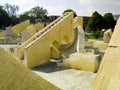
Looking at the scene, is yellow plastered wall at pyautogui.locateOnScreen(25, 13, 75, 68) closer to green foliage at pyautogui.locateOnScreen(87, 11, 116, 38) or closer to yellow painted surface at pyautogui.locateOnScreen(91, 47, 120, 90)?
yellow painted surface at pyautogui.locateOnScreen(91, 47, 120, 90)

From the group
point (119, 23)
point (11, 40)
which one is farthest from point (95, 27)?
point (119, 23)

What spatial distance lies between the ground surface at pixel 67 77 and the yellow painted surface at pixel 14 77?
6.79 meters

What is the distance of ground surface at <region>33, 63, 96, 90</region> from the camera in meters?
9.03

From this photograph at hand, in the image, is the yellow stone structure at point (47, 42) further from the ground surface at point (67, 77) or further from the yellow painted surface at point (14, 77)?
the yellow painted surface at point (14, 77)

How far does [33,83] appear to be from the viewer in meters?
2.05

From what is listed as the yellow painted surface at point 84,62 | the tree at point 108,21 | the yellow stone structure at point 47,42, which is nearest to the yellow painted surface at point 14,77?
the yellow painted surface at point 84,62

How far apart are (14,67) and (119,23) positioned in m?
1.01

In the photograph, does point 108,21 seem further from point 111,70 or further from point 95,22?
point 111,70

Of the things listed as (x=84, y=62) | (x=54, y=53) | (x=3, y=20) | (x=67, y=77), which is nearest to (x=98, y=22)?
(x=3, y=20)

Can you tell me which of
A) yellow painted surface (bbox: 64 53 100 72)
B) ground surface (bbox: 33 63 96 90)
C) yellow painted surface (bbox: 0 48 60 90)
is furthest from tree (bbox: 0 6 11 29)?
yellow painted surface (bbox: 0 48 60 90)

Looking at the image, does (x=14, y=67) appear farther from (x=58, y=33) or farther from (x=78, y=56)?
(x=58, y=33)

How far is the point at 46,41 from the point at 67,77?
4126 millimetres

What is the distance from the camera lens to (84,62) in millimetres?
11664

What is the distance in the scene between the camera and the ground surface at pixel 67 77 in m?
9.03
